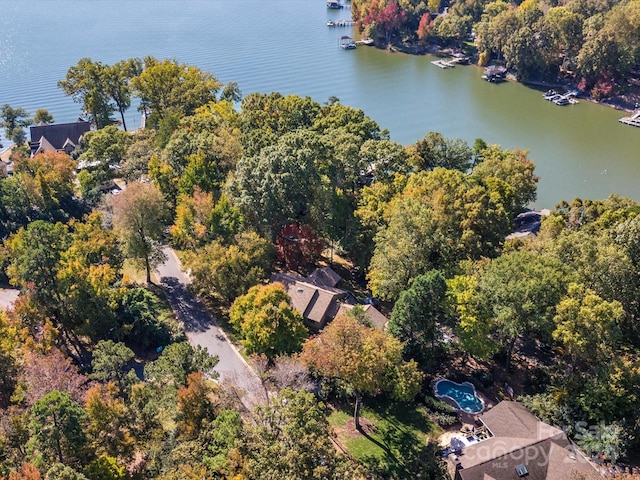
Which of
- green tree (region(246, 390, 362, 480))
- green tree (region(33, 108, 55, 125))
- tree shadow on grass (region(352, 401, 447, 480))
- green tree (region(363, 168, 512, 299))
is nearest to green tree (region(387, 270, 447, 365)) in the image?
green tree (region(363, 168, 512, 299))

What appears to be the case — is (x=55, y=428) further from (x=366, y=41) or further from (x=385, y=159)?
(x=366, y=41)

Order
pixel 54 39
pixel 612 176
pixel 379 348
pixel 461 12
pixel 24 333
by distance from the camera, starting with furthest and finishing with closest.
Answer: pixel 54 39
pixel 461 12
pixel 612 176
pixel 24 333
pixel 379 348

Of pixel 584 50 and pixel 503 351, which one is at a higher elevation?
pixel 584 50

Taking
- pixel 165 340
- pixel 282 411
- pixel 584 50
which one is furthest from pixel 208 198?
pixel 584 50

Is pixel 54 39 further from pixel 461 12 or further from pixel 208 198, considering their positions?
pixel 208 198

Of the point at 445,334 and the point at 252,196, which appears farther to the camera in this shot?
the point at 252,196

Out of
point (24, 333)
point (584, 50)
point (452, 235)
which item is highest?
point (584, 50)

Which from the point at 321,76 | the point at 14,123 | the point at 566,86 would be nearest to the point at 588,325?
the point at 566,86

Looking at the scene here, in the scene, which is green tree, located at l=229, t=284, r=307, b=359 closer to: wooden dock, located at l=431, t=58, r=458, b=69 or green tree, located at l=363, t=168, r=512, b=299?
green tree, located at l=363, t=168, r=512, b=299
